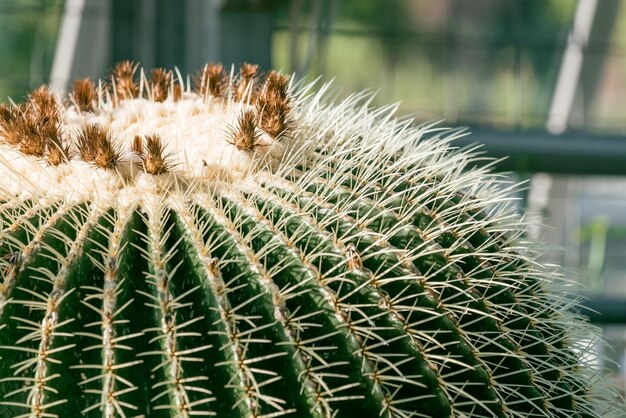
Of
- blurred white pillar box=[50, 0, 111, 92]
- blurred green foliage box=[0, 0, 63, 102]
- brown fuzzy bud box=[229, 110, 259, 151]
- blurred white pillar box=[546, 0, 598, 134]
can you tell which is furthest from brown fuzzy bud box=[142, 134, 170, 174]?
blurred white pillar box=[546, 0, 598, 134]

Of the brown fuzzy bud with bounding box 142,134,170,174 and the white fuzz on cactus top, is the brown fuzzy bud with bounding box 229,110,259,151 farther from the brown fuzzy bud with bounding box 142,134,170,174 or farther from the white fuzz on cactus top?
the brown fuzzy bud with bounding box 142,134,170,174

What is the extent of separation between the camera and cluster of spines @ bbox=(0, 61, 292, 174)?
141 centimetres

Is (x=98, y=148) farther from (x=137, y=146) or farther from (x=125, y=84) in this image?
(x=125, y=84)

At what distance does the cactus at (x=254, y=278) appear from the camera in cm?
125

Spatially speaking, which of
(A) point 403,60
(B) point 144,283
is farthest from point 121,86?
(A) point 403,60

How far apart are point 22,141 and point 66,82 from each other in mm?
6385

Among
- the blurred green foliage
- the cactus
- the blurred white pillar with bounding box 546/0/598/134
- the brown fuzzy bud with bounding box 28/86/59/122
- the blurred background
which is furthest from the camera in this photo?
the blurred white pillar with bounding box 546/0/598/134

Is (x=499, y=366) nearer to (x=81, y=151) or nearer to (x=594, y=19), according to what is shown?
(x=81, y=151)

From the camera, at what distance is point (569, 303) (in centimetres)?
168

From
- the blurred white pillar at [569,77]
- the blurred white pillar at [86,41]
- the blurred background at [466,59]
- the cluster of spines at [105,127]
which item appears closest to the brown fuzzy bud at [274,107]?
the cluster of spines at [105,127]

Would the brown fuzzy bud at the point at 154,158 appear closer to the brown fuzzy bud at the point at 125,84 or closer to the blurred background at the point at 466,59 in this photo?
the brown fuzzy bud at the point at 125,84

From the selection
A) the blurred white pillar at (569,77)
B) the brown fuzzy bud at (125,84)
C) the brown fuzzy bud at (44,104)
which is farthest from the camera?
the blurred white pillar at (569,77)


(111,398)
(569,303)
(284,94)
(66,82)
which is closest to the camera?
(111,398)

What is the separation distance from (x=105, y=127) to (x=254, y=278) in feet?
1.16
